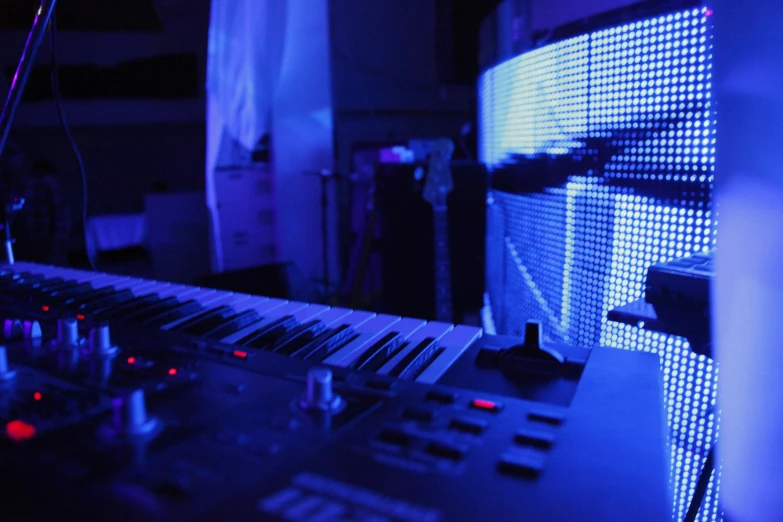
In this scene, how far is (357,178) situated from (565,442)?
11.7 feet

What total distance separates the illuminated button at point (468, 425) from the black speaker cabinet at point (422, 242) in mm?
2651

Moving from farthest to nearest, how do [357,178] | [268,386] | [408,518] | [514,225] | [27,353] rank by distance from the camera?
1. [357,178]
2. [514,225]
3. [27,353]
4. [268,386]
5. [408,518]

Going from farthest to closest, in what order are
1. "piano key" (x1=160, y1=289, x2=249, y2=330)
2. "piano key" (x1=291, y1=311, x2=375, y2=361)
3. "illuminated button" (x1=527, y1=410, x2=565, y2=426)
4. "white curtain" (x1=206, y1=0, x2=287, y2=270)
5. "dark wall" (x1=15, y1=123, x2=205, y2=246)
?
1. "dark wall" (x1=15, y1=123, x2=205, y2=246)
2. "white curtain" (x1=206, y1=0, x2=287, y2=270)
3. "piano key" (x1=160, y1=289, x2=249, y2=330)
4. "piano key" (x1=291, y1=311, x2=375, y2=361)
5. "illuminated button" (x1=527, y1=410, x2=565, y2=426)

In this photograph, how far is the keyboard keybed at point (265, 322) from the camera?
2.39ft

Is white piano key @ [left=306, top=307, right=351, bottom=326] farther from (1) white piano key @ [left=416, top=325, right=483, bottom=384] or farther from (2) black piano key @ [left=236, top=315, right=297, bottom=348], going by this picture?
(1) white piano key @ [left=416, top=325, right=483, bottom=384]

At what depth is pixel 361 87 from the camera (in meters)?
4.70

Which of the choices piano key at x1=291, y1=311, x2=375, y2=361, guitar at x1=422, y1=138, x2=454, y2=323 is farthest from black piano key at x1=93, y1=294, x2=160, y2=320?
guitar at x1=422, y1=138, x2=454, y2=323

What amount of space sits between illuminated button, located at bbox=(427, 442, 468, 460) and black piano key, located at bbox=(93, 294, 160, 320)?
0.63 m

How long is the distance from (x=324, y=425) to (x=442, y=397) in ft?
0.42

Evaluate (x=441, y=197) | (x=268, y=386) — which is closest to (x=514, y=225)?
(x=441, y=197)

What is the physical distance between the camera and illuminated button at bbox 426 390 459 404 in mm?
590

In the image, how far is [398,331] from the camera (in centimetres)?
82

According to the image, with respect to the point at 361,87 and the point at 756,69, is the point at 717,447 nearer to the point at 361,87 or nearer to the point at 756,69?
the point at 756,69

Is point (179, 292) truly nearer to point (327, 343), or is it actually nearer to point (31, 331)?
point (31, 331)
